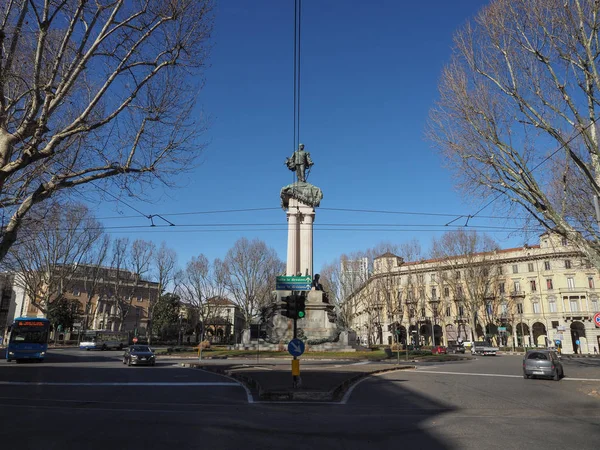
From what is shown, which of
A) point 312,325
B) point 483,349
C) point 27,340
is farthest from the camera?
point 483,349

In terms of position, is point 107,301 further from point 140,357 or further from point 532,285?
point 532,285

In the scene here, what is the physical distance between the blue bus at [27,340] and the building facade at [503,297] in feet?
121

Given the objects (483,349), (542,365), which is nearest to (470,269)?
(483,349)

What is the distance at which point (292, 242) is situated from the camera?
115 feet

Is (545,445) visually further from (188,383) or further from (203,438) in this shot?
(188,383)

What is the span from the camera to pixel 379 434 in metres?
7.50

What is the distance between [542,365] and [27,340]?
3039 centimetres

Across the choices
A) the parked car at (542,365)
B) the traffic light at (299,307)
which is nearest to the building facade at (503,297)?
the parked car at (542,365)

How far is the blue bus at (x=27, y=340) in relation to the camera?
89.9 ft

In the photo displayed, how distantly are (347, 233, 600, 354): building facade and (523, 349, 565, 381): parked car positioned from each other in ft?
118

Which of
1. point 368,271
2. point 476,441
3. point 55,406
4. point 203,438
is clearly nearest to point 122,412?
point 55,406

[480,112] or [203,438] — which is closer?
[203,438]

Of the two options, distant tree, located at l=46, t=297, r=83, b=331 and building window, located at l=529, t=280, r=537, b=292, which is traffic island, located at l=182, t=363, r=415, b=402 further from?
building window, located at l=529, t=280, r=537, b=292

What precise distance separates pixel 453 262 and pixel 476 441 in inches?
2077
